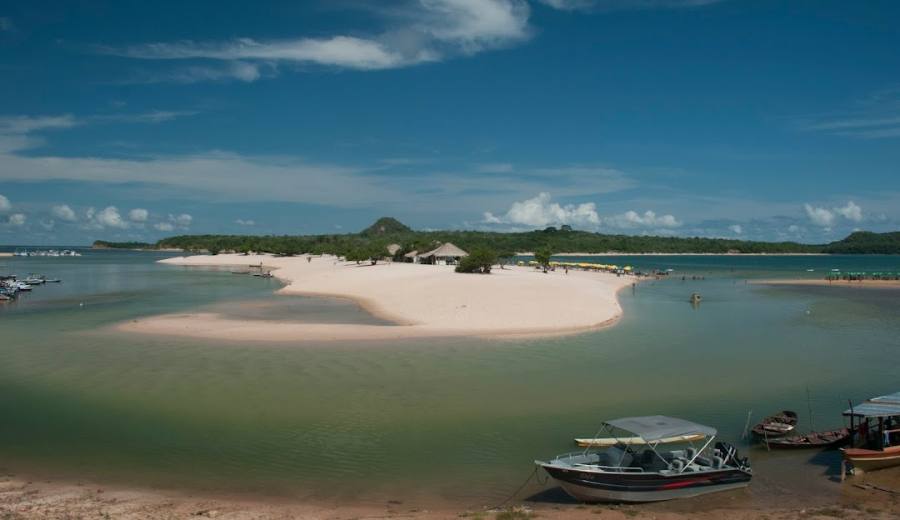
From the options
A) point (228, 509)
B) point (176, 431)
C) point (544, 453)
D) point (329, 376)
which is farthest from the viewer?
point (329, 376)

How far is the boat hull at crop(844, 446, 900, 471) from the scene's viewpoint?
16047 millimetres

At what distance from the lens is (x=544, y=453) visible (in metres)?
17.4

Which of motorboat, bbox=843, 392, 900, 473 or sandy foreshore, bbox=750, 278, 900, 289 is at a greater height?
sandy foreshore, bbox=750, 278, 900, 289

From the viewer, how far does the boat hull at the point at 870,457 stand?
16.0 metres

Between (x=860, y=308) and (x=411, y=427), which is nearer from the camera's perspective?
(x=411, y=427)

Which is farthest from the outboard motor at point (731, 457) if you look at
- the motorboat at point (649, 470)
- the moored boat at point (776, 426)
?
the moored boat at point (776, 426)

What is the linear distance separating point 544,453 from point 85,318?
127 ft

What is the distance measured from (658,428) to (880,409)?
688cm

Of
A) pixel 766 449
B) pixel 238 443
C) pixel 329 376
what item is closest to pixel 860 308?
pixel 766 449

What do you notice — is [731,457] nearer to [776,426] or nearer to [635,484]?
[635,484]

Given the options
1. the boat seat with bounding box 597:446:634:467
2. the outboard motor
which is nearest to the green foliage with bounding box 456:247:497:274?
the outboard motor

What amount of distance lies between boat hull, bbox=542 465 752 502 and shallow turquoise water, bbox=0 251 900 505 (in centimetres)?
161

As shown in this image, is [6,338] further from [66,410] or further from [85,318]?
[66,410]

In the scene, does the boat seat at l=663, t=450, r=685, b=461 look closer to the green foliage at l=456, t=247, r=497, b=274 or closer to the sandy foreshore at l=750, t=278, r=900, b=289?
the green foliage at l=456, t=247, r=497, b=274
